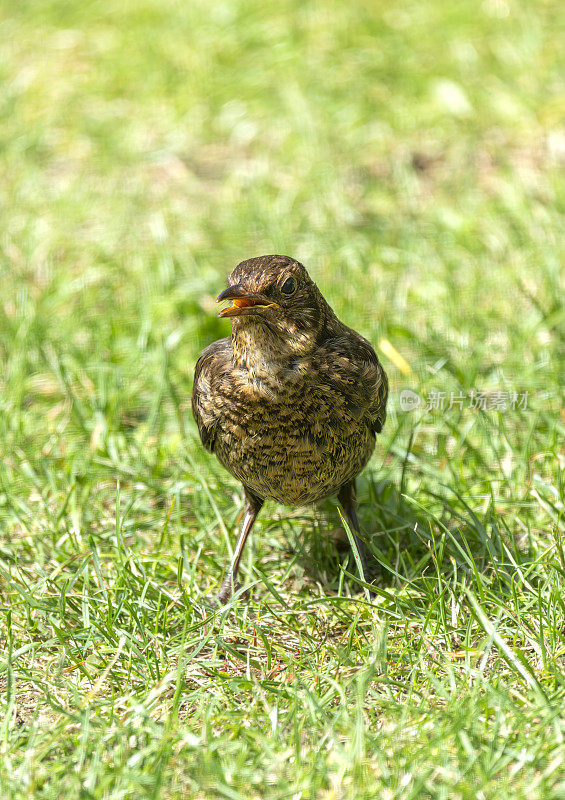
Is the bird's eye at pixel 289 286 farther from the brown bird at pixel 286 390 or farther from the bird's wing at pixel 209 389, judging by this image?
the bird's wing at pixel 209 389

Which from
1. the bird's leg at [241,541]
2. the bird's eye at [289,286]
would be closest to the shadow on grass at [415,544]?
the bird's leg at [241,541]

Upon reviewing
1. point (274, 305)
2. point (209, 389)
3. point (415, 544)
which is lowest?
point (415, 544)

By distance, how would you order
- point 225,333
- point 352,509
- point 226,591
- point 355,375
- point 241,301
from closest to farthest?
point 241,301 < point 355,375 < point 226,591 < point 352,509 < point 225,333

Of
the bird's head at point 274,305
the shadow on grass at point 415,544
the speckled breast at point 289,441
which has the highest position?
the bird's head at point 274,305

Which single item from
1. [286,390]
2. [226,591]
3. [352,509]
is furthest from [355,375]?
[226,591]

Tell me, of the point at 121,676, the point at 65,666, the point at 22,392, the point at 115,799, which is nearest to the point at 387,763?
the point at 115,799

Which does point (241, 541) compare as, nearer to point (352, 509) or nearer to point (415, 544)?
point (352, 509)

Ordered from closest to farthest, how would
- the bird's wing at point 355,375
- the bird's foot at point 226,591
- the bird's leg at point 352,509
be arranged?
the bird's wing at point 355,375, the bird's foot at point 226,591, the bird's leg at point 352,509

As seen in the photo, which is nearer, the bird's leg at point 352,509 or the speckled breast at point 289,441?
the speckled breast at point 289,441
